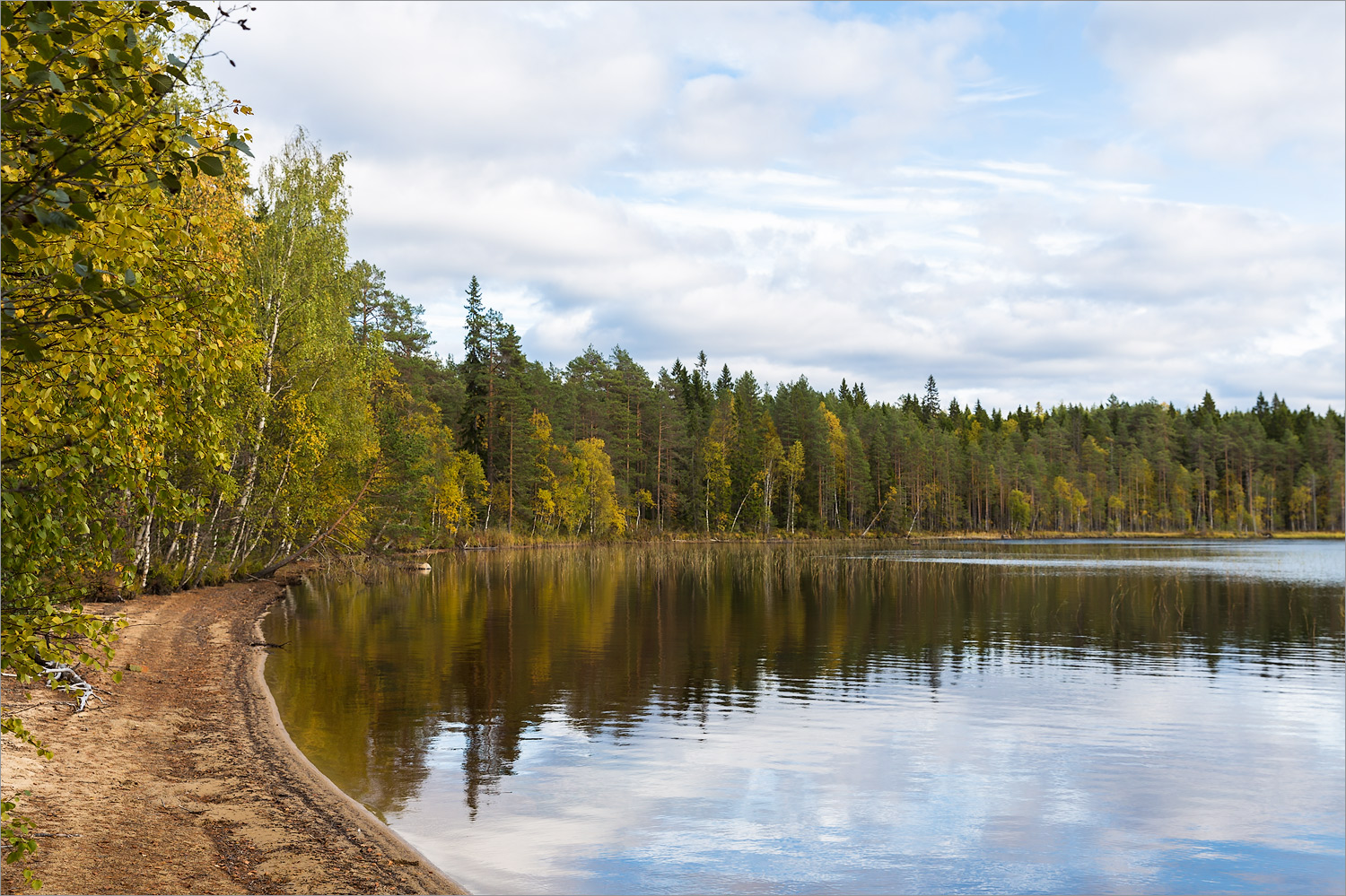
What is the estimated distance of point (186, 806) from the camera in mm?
12070

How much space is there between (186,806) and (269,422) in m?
28.3

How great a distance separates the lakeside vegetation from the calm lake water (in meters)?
6.13

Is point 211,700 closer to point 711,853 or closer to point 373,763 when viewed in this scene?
point 373,763

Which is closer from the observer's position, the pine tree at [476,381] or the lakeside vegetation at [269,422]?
the lakeside vegetation at [269,422]

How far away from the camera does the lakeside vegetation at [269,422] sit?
18.8 feet

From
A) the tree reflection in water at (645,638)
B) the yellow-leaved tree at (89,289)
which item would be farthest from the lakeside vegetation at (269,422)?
the tree reflection in water at (645,638)

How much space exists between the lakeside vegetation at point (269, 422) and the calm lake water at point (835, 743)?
6.13m

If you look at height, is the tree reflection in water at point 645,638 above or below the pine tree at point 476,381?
below

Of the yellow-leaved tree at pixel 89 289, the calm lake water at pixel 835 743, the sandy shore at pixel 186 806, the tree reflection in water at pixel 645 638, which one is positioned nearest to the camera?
the yellow-leaved tree at pixel 89 289

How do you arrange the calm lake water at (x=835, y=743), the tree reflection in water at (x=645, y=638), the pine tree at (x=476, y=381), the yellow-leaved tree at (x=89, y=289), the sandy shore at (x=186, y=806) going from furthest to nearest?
the pine tree at (x=476, y=381) → the tree reflection in water at (x=645, y=638) → the calm lake water at (x=835, y=743) → the sandy shore at (x=186, y=806) → the yellow-leaved tree at (x=89, y=289)

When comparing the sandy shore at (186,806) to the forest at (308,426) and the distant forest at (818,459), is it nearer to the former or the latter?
the forest at (308,426)

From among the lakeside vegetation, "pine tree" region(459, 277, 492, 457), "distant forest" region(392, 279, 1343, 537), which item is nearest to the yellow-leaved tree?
the lakeside vegetation

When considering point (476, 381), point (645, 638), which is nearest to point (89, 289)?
point (645, 638)

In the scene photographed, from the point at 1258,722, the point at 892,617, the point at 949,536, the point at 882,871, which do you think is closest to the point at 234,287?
the point at 882,871
